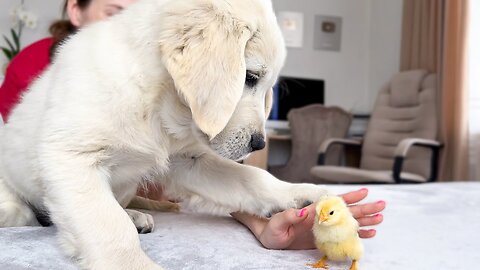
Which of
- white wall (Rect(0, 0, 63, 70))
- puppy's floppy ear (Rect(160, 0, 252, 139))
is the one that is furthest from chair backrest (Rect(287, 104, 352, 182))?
puppy's floppy ear (Rect(160, 0, 252, 139))

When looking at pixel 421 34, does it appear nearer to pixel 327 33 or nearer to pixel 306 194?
pixel 327 33

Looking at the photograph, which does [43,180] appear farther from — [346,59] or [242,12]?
[346,59]

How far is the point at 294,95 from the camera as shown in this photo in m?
5.69

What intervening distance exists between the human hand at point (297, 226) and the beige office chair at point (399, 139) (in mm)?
2946

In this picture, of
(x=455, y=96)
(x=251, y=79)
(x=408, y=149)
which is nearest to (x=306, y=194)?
(x=251, y=79)

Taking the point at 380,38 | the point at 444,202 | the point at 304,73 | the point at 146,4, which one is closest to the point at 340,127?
the point at 304,73

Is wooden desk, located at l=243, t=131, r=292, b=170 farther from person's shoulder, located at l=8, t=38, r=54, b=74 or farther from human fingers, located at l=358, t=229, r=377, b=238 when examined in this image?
human fingers, located at l=358, t=229, r=377, b=238

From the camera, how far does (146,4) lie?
3.88ft

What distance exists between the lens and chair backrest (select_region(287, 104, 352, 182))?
5262mm

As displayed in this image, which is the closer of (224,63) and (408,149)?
(224,63)

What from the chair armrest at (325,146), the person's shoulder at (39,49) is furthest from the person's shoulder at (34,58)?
the chair armrest at (325,146)

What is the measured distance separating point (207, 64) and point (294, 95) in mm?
4767

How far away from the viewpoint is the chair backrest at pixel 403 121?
14.9 ft

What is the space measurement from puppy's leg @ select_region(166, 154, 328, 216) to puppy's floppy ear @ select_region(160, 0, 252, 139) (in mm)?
319
